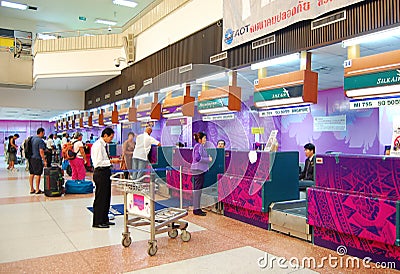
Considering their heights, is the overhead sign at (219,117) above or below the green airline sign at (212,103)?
below

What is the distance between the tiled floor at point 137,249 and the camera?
3.75 metres

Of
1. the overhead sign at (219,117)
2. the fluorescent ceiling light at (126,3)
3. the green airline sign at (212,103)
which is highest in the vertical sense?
the fluorescent ceiling light at (126,3)

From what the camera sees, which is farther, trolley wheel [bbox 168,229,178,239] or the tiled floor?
trolley wheel [bbox 168,229,178,239]

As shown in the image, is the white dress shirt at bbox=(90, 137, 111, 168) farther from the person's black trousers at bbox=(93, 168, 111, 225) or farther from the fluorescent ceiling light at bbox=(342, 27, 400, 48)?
the fluorescent ceiling light at bbox=(342, 27, 400, 48)

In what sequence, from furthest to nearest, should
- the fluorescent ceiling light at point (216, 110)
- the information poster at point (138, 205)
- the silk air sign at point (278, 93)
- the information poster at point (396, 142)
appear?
the fluorescent ceiling light at point (216, 110)
the silk air sign at point (278, 93)
the information poster at point (396, 142)
the information poster at point (138, 205)

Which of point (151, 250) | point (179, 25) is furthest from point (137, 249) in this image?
point (179, 25)

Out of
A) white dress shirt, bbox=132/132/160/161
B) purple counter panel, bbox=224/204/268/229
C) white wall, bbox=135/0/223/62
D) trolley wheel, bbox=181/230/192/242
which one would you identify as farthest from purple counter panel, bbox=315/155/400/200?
white wall, bbox=135/0/223/62

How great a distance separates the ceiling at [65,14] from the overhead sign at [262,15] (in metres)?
7.48

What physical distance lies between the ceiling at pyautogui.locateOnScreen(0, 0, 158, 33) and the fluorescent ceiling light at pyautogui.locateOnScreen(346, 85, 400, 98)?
10028 mm

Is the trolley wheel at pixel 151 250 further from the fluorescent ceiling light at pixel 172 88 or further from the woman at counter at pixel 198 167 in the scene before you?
the fluorescent ceiling light at pixel 172 88

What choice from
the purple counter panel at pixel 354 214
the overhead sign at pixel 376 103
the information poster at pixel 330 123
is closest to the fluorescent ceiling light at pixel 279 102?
the overhead sign at pixel 376 103

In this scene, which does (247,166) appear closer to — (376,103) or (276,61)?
(276,61)

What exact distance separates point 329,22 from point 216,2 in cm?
277

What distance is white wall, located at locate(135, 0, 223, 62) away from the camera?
22.6 feet
